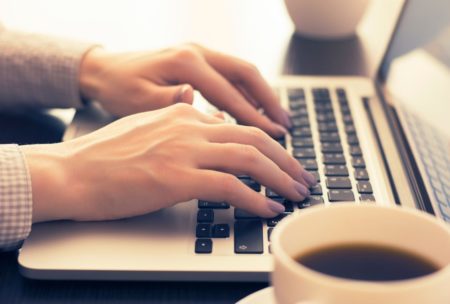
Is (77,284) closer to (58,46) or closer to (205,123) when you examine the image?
Answer: (205,123)

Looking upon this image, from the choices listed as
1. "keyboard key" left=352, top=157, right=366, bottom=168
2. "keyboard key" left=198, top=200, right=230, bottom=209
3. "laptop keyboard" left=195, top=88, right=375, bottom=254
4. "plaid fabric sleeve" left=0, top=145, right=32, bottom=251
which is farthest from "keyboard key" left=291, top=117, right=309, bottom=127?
"plaid fabric sleeve" left=0, top=145, right=32, bottom=251

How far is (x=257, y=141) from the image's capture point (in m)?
0.66

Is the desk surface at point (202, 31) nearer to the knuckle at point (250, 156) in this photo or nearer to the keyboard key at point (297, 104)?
the keyboard key at point (297, 104)

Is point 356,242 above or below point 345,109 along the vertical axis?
above

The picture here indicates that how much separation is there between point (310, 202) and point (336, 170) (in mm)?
76

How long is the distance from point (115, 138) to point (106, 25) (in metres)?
0.52

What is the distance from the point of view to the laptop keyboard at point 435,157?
2.18ft

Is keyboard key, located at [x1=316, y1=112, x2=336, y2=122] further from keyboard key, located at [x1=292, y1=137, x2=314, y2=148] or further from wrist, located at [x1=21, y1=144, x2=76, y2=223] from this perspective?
wrist, located at [x1=21, y1=144, x2=76, y2=223]

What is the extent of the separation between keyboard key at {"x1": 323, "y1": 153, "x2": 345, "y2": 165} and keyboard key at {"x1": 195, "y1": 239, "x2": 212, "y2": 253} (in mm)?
205

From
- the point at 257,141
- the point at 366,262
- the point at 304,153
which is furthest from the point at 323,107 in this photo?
the point at 366,262

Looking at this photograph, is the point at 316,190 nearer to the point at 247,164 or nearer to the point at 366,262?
the point at 247,164

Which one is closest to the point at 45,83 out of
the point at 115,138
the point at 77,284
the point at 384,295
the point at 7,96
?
the point at 7,96

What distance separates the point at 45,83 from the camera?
87 centimetres

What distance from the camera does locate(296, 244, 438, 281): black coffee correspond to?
423 millimetres
